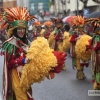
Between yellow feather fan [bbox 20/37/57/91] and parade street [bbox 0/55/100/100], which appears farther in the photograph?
parade street [bbox 0/55/100/100]

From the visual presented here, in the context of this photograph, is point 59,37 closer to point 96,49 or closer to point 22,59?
A: point 96,49

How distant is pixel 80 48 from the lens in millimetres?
8555

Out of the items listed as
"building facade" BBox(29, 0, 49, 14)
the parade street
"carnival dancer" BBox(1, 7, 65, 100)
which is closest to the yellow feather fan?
"carnival dancer" BBox(1, 7, 65, 100)

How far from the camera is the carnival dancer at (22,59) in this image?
15.1 ft

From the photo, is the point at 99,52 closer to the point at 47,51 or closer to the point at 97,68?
the point at 97,68

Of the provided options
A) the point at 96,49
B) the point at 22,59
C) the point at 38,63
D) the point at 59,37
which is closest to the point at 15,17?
the point at 22,59

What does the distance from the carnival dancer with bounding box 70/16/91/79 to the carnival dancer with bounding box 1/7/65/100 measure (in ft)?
11.4

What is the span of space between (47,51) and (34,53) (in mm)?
251

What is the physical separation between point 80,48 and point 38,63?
4119mm

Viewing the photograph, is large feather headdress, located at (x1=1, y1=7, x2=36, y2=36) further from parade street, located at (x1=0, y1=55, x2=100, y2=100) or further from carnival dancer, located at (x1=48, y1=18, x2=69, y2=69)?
carnival dancer, located at (x1=48, y1=18, x2=69, y2=69)

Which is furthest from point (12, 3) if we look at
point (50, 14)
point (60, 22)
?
point (60, 22)

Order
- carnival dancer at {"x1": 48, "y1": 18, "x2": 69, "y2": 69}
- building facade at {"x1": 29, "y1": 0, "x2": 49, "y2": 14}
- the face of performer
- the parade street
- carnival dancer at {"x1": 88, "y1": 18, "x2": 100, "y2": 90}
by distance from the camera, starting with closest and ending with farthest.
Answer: the face of performer, carnival dancer at {"x1": 88, "y1": 18, "x2": 100, "y2": 90}, the parade street, carnival dancer at {"x1": 48, "y1": 18, "x2": 69, "y2": 69}, building facade at {"x1": 29, "y1": 0, "x2": 49, "y2": 14}

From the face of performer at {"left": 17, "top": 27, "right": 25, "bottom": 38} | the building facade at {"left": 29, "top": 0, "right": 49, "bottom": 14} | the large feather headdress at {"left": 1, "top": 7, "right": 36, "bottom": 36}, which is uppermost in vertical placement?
the large feather headdress at {"left": 1, "top": 7, "right": 36, "bottom": 36}

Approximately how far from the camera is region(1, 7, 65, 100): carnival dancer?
15.1 feet
